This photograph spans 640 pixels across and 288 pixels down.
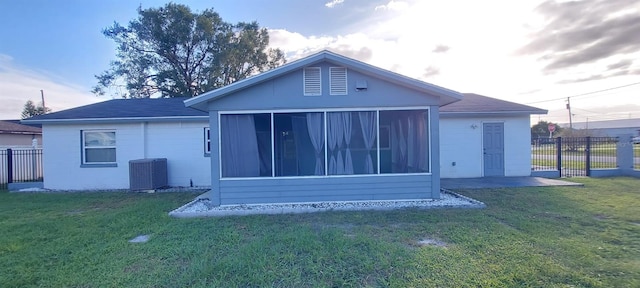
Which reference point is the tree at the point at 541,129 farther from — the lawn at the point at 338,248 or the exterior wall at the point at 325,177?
the exterior wall at the point at 325,177

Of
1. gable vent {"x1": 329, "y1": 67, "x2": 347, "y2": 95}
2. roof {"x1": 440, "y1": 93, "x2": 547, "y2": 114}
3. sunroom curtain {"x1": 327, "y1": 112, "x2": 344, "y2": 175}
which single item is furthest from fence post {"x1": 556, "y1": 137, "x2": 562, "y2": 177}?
gable vent {"x1": 329, "y1": 67, "x2": 347, "y2": 95}

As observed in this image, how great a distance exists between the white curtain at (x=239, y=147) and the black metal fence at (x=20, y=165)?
1081cm

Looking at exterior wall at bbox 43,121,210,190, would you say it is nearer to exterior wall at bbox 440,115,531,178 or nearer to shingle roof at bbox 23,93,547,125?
shingle roof at bbox 23,93,547,125

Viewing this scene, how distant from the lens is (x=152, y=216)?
702 centimetres

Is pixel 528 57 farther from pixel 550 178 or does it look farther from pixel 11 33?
pixel 11 33

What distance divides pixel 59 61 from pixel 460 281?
19080mm

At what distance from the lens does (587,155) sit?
12.0 meters

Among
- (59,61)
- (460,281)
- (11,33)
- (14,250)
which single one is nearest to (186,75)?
(59,61)

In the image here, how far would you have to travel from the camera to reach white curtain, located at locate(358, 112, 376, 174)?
25.5ft

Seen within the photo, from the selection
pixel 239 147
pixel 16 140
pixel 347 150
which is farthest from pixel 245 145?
pixel 16 140

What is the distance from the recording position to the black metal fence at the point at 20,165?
40.7 feet

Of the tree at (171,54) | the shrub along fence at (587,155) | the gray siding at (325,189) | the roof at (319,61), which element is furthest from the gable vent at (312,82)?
the tree at (171,54)

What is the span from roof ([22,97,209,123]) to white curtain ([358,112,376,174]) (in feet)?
20.2

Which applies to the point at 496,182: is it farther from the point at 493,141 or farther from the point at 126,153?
the point at 126,153
